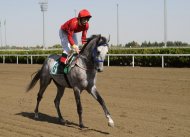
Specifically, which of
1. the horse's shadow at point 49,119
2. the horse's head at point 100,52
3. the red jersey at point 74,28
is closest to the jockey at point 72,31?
the red jersey at point 74,28

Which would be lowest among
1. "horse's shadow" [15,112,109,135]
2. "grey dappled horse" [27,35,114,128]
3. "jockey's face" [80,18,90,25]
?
"horse's shadow" [15,112,109,135]

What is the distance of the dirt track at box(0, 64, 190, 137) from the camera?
649 centimetres

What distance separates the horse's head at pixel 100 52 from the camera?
6.43 metres

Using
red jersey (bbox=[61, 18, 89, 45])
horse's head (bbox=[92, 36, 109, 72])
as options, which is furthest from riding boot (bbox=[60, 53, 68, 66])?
horse's head (bbox=[92, 36, 109, 72])

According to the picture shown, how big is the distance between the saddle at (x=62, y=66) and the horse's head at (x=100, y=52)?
28.4 inches

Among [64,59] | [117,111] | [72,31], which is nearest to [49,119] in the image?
[64,59]

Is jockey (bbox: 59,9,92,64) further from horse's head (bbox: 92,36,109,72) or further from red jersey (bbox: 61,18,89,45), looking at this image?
horse's head (bbox: 92,36,109,72)

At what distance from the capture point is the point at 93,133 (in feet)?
20.9

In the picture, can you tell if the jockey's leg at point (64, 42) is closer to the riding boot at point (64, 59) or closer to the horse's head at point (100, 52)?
the riding boot at point (64, 59)

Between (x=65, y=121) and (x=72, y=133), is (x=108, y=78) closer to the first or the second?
(x=65, y=121)

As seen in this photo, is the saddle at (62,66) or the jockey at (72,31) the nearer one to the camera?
the jockey at (72,31)

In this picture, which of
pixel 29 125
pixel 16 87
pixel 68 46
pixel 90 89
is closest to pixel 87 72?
pixel 90 89

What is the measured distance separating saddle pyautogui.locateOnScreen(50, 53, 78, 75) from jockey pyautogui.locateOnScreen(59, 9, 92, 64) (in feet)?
0.35

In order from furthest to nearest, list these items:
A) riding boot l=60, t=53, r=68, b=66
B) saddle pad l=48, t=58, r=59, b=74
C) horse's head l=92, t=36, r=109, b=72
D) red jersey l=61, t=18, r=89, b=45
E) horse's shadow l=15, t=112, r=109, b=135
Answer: saddle pad l=48, t=58, r=59, b=74
riding boot l=60, t=53, r=68, b=66
red jersey l=61, t=18, r=89, b=45
horse's shadow l=15, t=112, r=109, b=135
horse's head l=92, t=36, r=109, b=72
